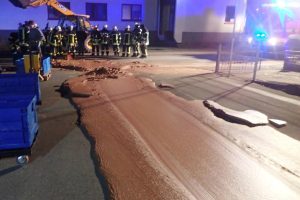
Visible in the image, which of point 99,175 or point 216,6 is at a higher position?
point 216,6

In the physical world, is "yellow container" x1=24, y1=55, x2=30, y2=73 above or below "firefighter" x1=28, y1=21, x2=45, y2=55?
below

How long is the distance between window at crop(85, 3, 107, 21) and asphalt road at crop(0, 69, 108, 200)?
22.0m

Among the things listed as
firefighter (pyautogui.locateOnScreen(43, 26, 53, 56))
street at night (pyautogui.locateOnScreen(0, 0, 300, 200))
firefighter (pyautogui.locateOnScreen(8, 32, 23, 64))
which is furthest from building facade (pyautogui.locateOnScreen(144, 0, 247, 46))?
firefighter (pyautogui.locateOnScreen(8, 32, 23, 64))

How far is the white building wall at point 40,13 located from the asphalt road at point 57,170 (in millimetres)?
21801

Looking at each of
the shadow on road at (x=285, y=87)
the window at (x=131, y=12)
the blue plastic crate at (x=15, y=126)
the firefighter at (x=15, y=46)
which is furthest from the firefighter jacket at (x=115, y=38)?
the blue plastic crate at (x=15, y=126)

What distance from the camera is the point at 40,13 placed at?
90.5ft

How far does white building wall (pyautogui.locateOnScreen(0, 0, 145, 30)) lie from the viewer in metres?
27.0

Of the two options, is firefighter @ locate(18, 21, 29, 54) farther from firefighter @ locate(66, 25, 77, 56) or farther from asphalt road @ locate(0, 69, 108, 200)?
asphalt road @ locate(0, 69, 108, 200)

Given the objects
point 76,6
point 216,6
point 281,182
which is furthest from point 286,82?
point 76,6

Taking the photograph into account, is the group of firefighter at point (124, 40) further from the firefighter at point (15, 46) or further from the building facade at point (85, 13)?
the building facade at point (85, 13)

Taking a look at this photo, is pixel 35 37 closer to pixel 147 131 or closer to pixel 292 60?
pixel 147 131

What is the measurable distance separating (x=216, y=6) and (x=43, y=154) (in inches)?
1009

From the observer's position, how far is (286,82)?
13.4m

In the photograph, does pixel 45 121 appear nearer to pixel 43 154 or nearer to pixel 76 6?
pixel 43 154
